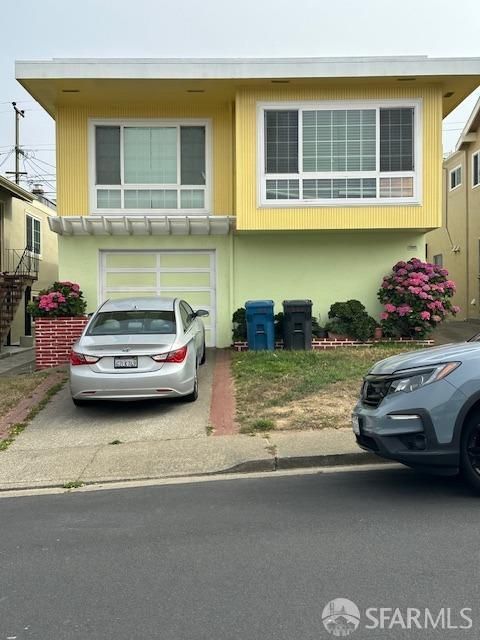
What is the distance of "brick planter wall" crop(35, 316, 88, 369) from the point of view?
12.2 m

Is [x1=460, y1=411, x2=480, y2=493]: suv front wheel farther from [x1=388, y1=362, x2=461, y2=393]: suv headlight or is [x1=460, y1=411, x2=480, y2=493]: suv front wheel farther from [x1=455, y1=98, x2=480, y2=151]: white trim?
[x1=455, y1=98, x2=480, y2=151]: white trim

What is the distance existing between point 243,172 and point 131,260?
11.0 ft

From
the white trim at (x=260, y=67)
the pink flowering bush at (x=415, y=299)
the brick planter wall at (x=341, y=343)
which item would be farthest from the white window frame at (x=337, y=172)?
the brick planter wall at (x=341, y=343)

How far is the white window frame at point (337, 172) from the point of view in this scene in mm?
12469

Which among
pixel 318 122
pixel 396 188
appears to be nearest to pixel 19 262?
pixel 318 122

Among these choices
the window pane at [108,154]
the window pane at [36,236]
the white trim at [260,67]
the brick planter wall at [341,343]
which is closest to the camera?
the white trim at [260,67]

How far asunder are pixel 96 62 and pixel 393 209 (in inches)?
266

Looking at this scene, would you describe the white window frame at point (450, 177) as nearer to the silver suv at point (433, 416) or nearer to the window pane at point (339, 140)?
the window pane at point (339, 140)

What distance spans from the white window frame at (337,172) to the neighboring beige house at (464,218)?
7969 mm

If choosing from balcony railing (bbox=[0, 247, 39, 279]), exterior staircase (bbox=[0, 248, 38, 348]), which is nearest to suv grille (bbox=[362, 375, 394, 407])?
exterior staircase (bbox=[0, 248, 38, 348])

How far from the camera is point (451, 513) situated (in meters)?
4.59

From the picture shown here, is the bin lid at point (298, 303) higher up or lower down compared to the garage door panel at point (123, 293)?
lower down

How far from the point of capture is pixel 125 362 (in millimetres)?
7934

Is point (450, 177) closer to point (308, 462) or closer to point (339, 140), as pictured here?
point (339, 140)
